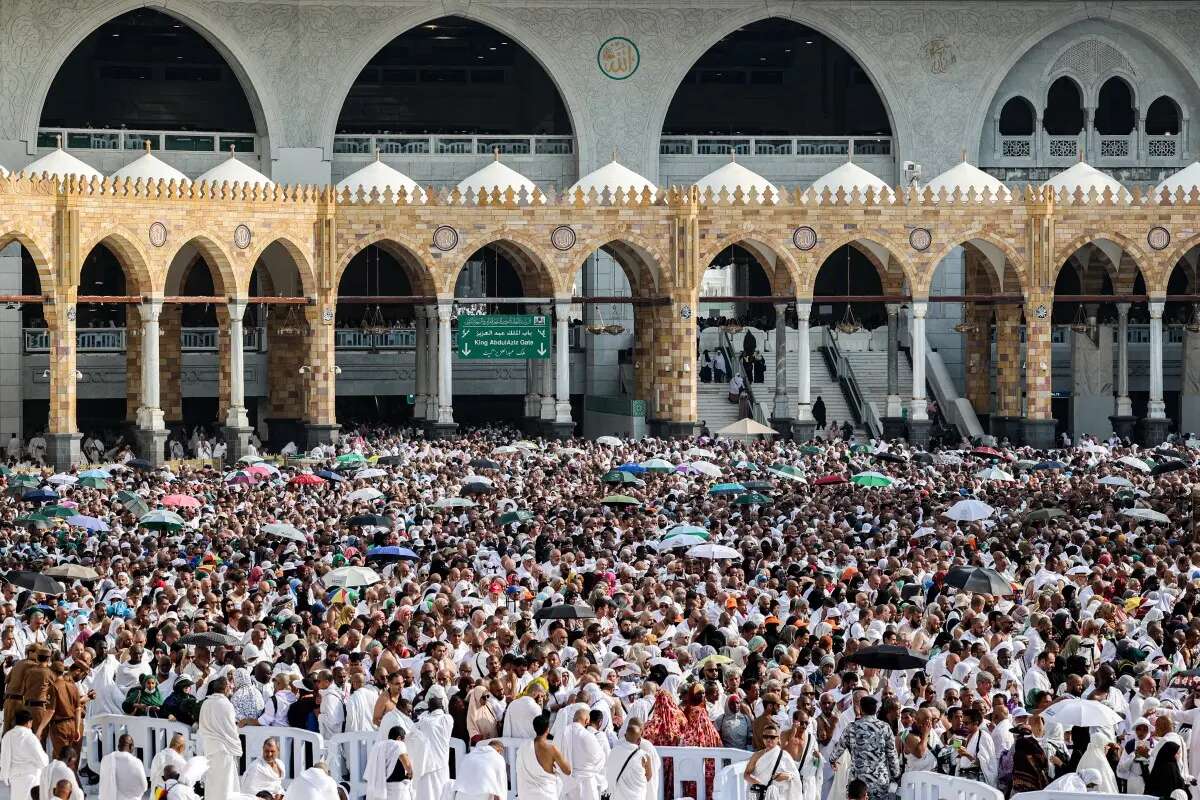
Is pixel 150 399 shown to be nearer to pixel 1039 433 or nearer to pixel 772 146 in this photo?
pixel 772 146

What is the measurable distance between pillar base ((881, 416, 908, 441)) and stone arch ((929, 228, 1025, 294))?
3133 millimetres

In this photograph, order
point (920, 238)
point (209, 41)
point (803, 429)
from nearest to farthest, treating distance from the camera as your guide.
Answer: point (803, 429), point (920, 238), point (209, 41)

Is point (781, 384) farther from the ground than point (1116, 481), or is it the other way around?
point (781, 384)

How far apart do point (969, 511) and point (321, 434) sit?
62.4ft

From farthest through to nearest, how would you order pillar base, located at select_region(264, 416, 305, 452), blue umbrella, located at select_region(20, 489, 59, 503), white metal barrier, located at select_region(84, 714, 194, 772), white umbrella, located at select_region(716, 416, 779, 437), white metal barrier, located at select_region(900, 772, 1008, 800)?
pillar base, located at select_region(264, 416, 305, 452), white umbrella, located at select_region(716, 416, 779, 437), blue umbrella, located at select_region(20, 489, 59, 503), white metal barrier, located at select_region(84, 714, 194, 772), white metal barrier, located at select_region(900, 772, 1008, 800)

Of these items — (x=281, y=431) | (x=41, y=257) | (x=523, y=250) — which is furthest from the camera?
(x=281, y=431)

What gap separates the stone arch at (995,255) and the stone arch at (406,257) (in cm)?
1083

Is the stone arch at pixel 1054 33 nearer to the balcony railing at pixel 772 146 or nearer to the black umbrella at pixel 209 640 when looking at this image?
the balcony railing at pixel 772 146

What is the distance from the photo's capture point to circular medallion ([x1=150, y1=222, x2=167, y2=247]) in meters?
39.6

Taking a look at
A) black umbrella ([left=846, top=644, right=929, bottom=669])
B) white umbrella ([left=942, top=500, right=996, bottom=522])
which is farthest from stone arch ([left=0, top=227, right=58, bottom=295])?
black umbrella ([left=846, top=644, right=929, bottom=669])

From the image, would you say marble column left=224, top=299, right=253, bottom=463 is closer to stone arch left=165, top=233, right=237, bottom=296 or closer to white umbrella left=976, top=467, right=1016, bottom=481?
stone arch left=165, top=233, right=237, bottom=296

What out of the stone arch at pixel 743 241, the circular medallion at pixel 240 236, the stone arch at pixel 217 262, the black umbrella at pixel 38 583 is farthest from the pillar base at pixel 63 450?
the black umbrella at pixel 38 583

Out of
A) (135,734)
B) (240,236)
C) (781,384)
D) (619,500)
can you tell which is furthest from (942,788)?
(781,384)

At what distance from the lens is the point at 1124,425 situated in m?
44.3
